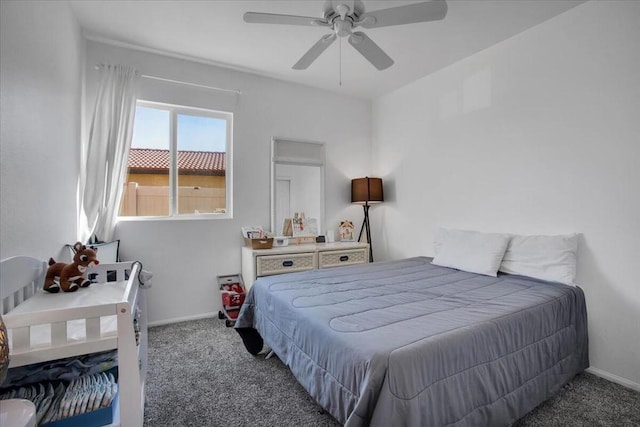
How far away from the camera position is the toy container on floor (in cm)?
298

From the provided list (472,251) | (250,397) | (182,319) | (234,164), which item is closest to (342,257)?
(472,251)

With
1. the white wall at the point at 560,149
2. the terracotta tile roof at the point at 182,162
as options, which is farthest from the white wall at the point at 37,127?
the white wall at the point at 560,149

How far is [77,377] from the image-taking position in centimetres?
121

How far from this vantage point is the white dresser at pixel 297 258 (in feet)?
9.77

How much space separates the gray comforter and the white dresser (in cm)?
75

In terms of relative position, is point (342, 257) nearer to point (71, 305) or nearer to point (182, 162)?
point (182, 162)

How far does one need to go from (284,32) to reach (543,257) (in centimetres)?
265

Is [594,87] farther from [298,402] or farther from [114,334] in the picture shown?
[114,334]

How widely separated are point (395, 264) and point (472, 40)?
2.07 metres

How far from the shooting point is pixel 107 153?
2643 millimetres

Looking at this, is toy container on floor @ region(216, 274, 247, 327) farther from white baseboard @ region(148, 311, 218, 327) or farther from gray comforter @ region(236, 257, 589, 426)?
gray comforter @ region(236, 257, 589, 426)

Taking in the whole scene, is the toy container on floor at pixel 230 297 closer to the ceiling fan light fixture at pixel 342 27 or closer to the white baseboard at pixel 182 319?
the white baseboard at pixel 182 319

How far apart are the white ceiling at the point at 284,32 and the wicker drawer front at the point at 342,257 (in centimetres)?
198

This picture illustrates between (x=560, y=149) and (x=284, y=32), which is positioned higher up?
(x=284, y=32)
